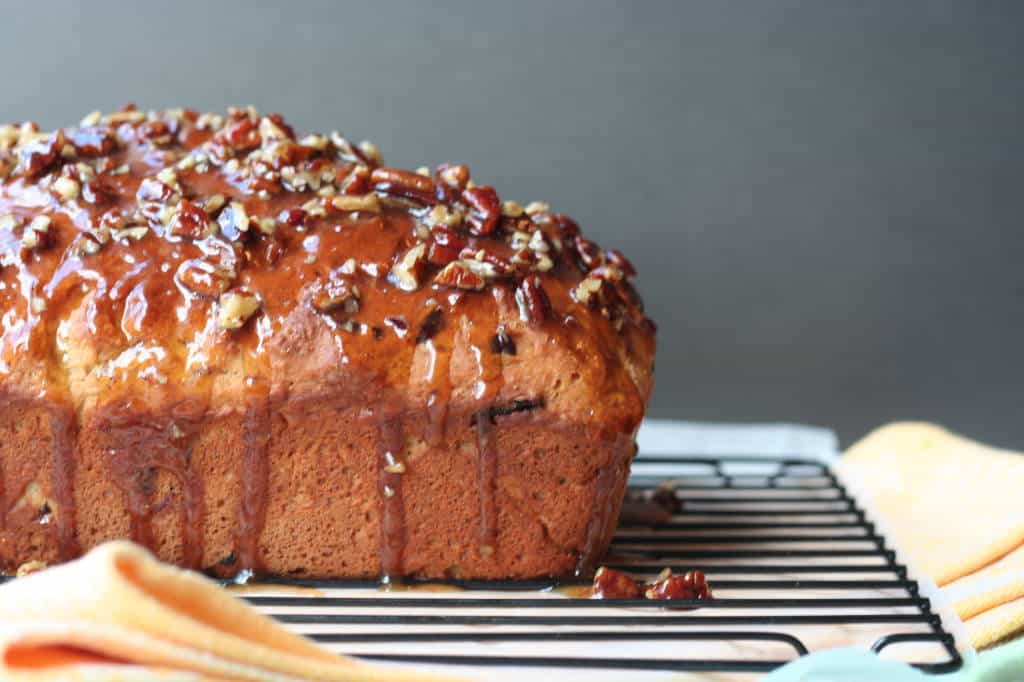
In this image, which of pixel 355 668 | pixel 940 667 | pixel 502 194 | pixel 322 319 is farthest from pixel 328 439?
pixel 502 194

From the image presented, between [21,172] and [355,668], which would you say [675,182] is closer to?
[21,172]

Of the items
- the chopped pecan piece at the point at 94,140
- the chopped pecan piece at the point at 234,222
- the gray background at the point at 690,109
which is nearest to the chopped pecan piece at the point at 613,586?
the chopped pecan piece at the point at 234,222

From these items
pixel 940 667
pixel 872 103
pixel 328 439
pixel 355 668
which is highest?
pixel 872 103

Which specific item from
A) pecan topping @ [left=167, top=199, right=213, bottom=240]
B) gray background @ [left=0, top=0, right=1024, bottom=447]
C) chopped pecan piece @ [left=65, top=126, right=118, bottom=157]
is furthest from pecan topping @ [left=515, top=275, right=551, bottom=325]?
gray background @ [left=0, top=0, right=1024, bottom=447]

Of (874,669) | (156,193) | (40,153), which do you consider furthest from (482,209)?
(874,669)

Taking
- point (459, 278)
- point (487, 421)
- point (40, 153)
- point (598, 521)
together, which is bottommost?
point (598, 521)

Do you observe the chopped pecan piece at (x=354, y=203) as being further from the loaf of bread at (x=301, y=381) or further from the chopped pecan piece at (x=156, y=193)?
the chopped pecan piece at (x=156, y=193)

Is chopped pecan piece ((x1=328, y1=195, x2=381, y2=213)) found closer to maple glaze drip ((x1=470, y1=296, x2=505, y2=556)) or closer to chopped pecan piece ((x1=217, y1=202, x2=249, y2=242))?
chopped pecan piece ((x1=217, y1=202, x2=249, y2=242))

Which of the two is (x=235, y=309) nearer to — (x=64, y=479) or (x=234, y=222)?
(x=234, y=222)
